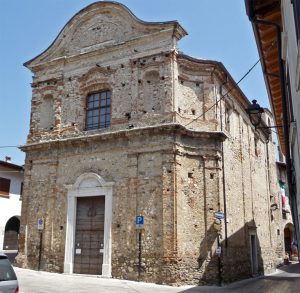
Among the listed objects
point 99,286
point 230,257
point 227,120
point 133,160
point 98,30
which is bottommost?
point 99,286

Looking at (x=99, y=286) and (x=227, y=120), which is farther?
(x=227, y=120)

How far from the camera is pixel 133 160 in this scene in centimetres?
1559

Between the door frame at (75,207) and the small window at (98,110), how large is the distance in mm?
2457

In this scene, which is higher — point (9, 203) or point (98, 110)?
point (98, 110)

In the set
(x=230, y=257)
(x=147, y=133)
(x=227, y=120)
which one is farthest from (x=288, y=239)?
(x=147, y=133)

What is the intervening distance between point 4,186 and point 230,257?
1669 centimetres

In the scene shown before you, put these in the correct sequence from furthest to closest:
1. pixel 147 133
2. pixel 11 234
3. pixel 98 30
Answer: pixel 11 234 → pixel 98 30 → pixel 147 133

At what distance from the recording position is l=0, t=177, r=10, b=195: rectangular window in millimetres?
25547

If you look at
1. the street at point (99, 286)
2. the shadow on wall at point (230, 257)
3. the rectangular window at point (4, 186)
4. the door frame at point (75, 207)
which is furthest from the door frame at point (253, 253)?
the rectangular window at point (4, 186)

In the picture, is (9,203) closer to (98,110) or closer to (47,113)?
(47,113)

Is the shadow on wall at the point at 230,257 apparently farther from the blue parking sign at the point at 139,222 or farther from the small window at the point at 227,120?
the small window at the point at 227,120

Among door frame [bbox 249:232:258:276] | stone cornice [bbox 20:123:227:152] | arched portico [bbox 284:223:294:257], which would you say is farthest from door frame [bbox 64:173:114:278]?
arched portico [bbox 284:223:294:257]

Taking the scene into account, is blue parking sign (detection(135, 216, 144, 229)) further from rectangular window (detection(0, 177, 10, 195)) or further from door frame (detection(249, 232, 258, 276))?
rectangular window (detection(0, 177, 10, 195))

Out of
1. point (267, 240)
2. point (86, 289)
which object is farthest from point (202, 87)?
point (267, 240)
